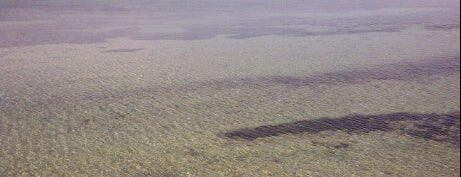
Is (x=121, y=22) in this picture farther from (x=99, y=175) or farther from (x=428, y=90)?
(x=99, y=175)

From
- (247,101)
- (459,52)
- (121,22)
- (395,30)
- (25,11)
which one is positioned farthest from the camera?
(25,11)

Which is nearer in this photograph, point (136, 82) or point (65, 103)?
point (65, 103)

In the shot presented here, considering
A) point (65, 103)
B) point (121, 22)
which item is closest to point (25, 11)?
point (121, 22)

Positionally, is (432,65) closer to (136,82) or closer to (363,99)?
(363,99)

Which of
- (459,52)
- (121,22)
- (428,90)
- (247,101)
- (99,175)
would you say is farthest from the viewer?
(121,22)

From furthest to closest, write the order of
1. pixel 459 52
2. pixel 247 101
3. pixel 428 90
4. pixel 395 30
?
pixel 395 30
pixel 459 52
pixel 428 90
pixel 247 101

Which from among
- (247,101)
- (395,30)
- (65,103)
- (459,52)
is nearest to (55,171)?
(65,103)
